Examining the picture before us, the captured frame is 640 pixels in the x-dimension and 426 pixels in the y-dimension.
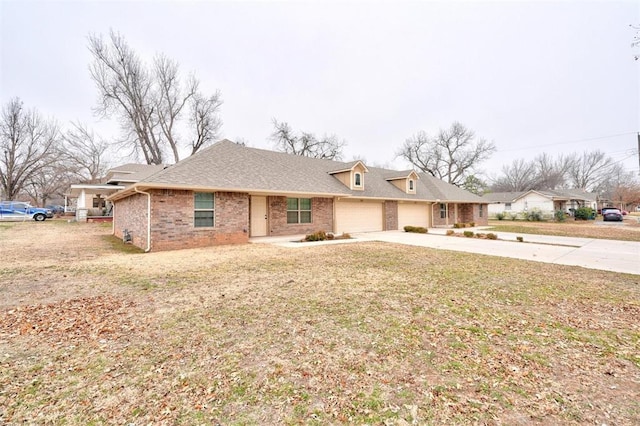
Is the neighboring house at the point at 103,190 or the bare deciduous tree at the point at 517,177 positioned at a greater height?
the bare deciduous tree at the point at 517,177

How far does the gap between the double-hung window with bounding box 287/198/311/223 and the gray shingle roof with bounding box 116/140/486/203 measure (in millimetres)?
884

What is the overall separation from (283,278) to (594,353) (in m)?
4.86

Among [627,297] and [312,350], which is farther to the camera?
[627,297]

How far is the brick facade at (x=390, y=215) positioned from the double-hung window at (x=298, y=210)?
21.2 ft

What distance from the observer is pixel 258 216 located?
45.1 ft

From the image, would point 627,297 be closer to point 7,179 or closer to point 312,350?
point 312,350

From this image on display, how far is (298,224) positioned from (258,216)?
7.14 ft

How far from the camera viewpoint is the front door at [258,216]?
13.6 metres

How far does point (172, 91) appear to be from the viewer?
29266 mm

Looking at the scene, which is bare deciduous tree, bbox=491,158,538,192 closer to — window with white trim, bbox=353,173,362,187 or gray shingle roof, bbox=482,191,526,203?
gray shingle roof, bbox=482,191,526,203

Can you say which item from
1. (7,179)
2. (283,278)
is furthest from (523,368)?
(7,179)

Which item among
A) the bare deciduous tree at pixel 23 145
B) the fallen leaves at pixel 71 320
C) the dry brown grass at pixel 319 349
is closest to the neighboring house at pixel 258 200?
the dry brown grass at pixel 319 349

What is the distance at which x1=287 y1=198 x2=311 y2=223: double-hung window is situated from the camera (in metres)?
14.4

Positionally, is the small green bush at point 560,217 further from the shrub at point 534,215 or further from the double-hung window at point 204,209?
the double-hung window at point 204,209
